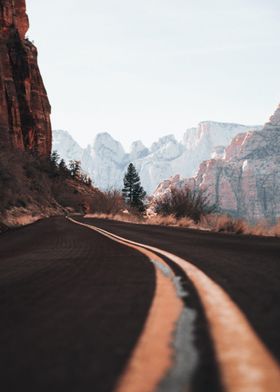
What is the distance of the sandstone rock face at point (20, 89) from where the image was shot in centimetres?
6737

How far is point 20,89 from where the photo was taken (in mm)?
73812

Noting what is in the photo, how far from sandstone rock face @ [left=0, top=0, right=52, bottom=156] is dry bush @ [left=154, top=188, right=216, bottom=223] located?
138ft

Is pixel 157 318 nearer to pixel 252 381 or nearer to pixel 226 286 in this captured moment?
pixel 252 381

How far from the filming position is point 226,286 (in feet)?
10.3

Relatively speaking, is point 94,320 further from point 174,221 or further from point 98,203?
point 98,203

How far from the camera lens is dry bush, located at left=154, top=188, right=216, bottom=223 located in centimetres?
2298

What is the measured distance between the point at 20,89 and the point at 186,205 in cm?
5719

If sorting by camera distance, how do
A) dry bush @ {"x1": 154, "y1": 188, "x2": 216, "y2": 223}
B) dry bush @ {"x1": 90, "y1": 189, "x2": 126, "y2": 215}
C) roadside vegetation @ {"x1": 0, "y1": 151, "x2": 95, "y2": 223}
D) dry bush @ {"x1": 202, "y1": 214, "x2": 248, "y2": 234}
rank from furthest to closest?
dry bush @ {"x1": 90, "y1": 189, "x2": 126, "y2": 215}, roadside vegetation @ {"x1": 0, "y1": 151, "x2": 95, "y2": 223}, dry bush @ {"x1": 154, "y1": 188, "x2": 216, "y2": 223}, dry bush @ {"x1": 202, "y1": 214, "x2": 248, "y2": 234}

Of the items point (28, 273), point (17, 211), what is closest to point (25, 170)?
point (17, 211)

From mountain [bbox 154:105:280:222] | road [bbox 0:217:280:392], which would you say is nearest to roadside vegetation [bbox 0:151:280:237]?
road [bbox 0:217:280:392]

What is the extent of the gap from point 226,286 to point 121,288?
2.34 ft

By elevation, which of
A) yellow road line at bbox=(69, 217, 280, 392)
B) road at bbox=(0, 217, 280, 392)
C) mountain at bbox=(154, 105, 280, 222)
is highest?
mountain at bbox=(154, 105, 280, 222)

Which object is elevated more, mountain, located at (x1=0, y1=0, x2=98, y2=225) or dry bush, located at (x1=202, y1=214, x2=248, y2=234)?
mountain, located at (x1=0, y1=0, x2=98, y2=225)

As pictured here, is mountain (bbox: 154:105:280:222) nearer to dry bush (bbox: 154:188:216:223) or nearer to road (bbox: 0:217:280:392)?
dry bush (bbox: 154:188:216:223)
